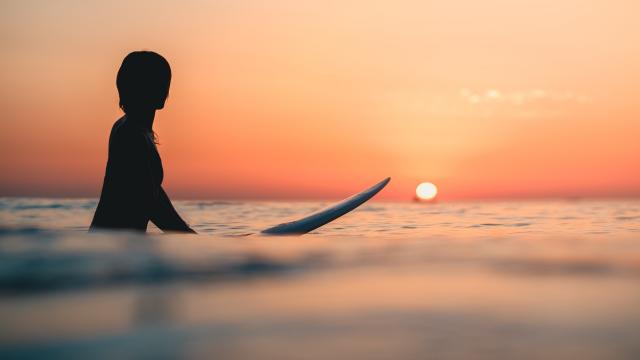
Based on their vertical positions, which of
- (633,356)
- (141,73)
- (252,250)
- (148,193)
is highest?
(141,73)

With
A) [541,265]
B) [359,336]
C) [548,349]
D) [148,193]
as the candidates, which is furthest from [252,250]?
[548,349]

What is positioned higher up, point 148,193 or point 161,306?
point 148,193

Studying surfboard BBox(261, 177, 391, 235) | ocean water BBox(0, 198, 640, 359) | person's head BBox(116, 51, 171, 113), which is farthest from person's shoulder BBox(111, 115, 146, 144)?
surfboard BBox(261, 177, 391, 235)

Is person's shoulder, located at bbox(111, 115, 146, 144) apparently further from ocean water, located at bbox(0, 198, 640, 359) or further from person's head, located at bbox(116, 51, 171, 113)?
ocean water, located at bbox(0, 198, 640, 359)

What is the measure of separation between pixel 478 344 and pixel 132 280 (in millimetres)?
1822

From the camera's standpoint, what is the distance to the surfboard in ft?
21.9

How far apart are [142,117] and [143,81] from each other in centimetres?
29

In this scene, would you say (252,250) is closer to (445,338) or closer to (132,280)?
(132,280)

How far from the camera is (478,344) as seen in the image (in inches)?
89.1

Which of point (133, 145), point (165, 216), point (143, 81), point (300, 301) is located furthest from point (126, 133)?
point (300, 301)

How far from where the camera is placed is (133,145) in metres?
5.07

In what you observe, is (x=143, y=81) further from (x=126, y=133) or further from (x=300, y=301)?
(x=300, y=301)

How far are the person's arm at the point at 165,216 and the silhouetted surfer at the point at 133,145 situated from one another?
20 centimetres

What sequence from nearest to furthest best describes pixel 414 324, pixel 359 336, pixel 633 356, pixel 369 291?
pixel 633 356 → pixel 359 336 → pixel 414 324 → pixel 369 291
